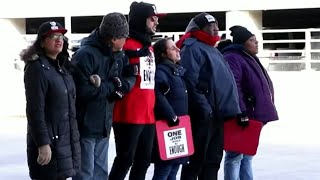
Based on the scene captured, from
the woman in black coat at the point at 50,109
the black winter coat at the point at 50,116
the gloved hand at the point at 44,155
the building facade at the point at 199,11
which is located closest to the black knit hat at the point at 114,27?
the woman in black coat at the point at 50,109

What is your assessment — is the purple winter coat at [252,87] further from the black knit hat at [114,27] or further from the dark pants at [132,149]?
the black knit hat at [114,27]

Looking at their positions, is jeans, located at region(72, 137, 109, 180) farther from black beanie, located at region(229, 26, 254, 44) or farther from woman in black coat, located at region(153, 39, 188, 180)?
black beanie, located at region(229, 26, 254, 44)

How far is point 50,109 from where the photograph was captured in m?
6.11

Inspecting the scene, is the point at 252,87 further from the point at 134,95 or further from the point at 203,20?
the point at 134,95

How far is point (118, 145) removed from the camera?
717 cm

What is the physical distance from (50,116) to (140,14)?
5.38 ft

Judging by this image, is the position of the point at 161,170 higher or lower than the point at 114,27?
lower

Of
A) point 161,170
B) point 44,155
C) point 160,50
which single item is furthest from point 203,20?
point 44,155

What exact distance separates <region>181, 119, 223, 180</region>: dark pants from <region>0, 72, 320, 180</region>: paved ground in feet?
6.47

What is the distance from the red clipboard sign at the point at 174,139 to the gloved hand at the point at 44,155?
5.84 feet

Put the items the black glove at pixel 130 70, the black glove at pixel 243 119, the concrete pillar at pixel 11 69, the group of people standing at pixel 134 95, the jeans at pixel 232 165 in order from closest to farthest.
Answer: the group of people standing at pixel 134 95
the black glove at pixel 130 70
the black glove at pixel 243 119
the jeans at pixel 232 165
the concrete pillar at pixel 11 69

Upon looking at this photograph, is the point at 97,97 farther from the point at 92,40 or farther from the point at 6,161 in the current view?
the point at 6,161

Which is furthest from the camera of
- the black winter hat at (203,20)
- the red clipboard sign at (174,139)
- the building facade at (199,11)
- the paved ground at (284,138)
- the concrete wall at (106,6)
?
the concrete wall at (106,6)

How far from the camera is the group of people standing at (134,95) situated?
6125 millimetres
